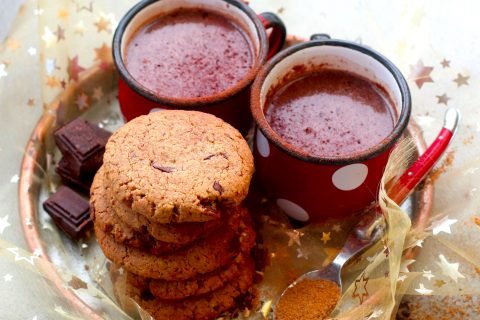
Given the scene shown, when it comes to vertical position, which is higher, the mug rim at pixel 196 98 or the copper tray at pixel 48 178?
the mug rim at pixel 196 98

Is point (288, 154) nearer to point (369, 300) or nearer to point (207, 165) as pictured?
point (207, 165)

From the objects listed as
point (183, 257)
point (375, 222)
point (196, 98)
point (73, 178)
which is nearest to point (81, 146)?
point (73, 178)

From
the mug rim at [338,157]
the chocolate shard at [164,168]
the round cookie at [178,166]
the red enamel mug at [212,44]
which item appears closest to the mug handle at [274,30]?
the red enamel mug at [212,44]

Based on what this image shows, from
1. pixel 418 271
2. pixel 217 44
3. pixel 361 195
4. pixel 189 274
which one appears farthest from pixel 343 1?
pixel 189 274

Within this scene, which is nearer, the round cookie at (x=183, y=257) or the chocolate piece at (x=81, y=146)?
the round cookie at (x=183, y=257)

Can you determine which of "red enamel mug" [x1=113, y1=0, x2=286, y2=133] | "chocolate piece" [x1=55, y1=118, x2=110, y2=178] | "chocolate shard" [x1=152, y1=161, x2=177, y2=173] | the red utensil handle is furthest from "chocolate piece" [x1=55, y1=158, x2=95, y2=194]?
the red utensil handle

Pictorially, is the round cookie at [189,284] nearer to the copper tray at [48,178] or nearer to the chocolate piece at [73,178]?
the copper tray at [48,178]
